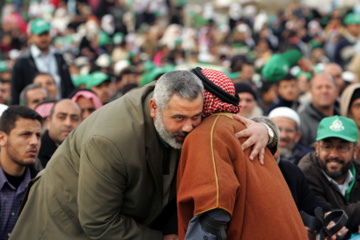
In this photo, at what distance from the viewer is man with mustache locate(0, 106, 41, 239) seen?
459 cm

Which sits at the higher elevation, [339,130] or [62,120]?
[339,130]

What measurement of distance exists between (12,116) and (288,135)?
2.96 m

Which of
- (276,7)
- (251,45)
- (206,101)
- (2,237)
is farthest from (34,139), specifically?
(276,7)

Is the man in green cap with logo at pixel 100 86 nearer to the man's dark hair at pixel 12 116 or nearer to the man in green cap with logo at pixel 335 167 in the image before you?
the man's dark hair at pixel 12 116

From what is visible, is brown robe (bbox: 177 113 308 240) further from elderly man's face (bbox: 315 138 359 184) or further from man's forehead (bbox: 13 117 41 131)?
man's forehead (bbox: 13 117 41 131)

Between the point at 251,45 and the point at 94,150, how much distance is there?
16.4m

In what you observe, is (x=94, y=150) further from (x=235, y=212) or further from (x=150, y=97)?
(x=235, y=212)

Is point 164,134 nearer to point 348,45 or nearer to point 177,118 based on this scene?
point 177,118

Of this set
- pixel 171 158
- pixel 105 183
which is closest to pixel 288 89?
pixel 171 158

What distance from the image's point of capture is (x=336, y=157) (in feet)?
16.4

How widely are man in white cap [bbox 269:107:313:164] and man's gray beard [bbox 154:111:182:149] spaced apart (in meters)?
2.95


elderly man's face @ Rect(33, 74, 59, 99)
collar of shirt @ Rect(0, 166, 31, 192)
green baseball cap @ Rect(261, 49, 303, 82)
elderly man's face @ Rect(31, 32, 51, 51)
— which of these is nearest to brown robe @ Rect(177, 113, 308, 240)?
collar of shirt @ Rect(0, 166, 31, 192)

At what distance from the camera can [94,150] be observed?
3.51 m

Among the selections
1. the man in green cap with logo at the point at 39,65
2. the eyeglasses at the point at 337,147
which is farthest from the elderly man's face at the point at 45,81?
the eyeglasses at the point at 337,147
